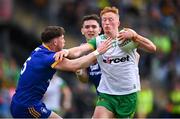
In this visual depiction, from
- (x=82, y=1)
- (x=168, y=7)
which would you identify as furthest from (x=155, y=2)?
(x=82, y=1)

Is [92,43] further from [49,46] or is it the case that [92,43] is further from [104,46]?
[49,46]

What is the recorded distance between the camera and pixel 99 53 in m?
11.9

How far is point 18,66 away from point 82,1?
2.76 m

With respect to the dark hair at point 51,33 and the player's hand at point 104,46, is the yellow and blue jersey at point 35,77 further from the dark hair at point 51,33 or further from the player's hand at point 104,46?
the player's hand at point 104,46

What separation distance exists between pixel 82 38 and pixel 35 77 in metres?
8.30

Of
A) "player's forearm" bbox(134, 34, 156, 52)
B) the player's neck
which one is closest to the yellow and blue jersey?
the player's neck

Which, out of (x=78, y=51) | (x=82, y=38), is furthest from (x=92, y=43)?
(x=82, y=38)

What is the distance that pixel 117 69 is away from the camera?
1245cm

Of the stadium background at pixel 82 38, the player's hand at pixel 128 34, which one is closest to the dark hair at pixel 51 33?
the player's hand at pixel 128 34

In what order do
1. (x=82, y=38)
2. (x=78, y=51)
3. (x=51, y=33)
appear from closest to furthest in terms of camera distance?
1. (x=51, y=33)
2. (x=78, y=51)
3. (x=82, y=38)

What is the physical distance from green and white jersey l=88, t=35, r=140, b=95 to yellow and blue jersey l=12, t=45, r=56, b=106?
34.9 inches

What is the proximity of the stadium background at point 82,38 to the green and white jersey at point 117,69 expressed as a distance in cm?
609

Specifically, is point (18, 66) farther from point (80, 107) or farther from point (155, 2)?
point (155, 2)

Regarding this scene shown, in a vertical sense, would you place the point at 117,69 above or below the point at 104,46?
below
